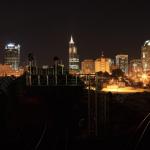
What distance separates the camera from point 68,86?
84.7ft

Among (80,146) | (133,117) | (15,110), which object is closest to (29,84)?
(15,110)

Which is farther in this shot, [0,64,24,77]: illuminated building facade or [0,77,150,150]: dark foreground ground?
[0,64,24,77]: illuminated building facade

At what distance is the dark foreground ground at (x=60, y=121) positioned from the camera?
51.9 ft

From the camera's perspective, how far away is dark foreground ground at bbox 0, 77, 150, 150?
15819 mm

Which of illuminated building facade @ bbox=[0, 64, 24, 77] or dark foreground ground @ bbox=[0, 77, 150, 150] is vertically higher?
illuminated building facade @ bbox=[0, 64, 24, 77]

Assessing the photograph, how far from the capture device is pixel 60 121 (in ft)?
67.6

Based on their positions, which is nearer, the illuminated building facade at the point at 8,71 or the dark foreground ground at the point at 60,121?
the dark foreground ground at the point at 60,121

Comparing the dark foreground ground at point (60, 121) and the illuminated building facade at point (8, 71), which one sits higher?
the illuminated building facade at point (8, 71)

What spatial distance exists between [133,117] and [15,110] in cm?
708

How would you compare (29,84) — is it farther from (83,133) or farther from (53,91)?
(83,133)

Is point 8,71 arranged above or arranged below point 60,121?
above

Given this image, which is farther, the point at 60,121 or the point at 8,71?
the point at 8,71

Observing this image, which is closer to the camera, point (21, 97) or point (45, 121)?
point (45, 121)

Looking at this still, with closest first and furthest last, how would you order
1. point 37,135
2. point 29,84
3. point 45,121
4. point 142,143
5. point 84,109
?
point 142,143, point 37,135, point 45,121, point 84,109, point 29,84
